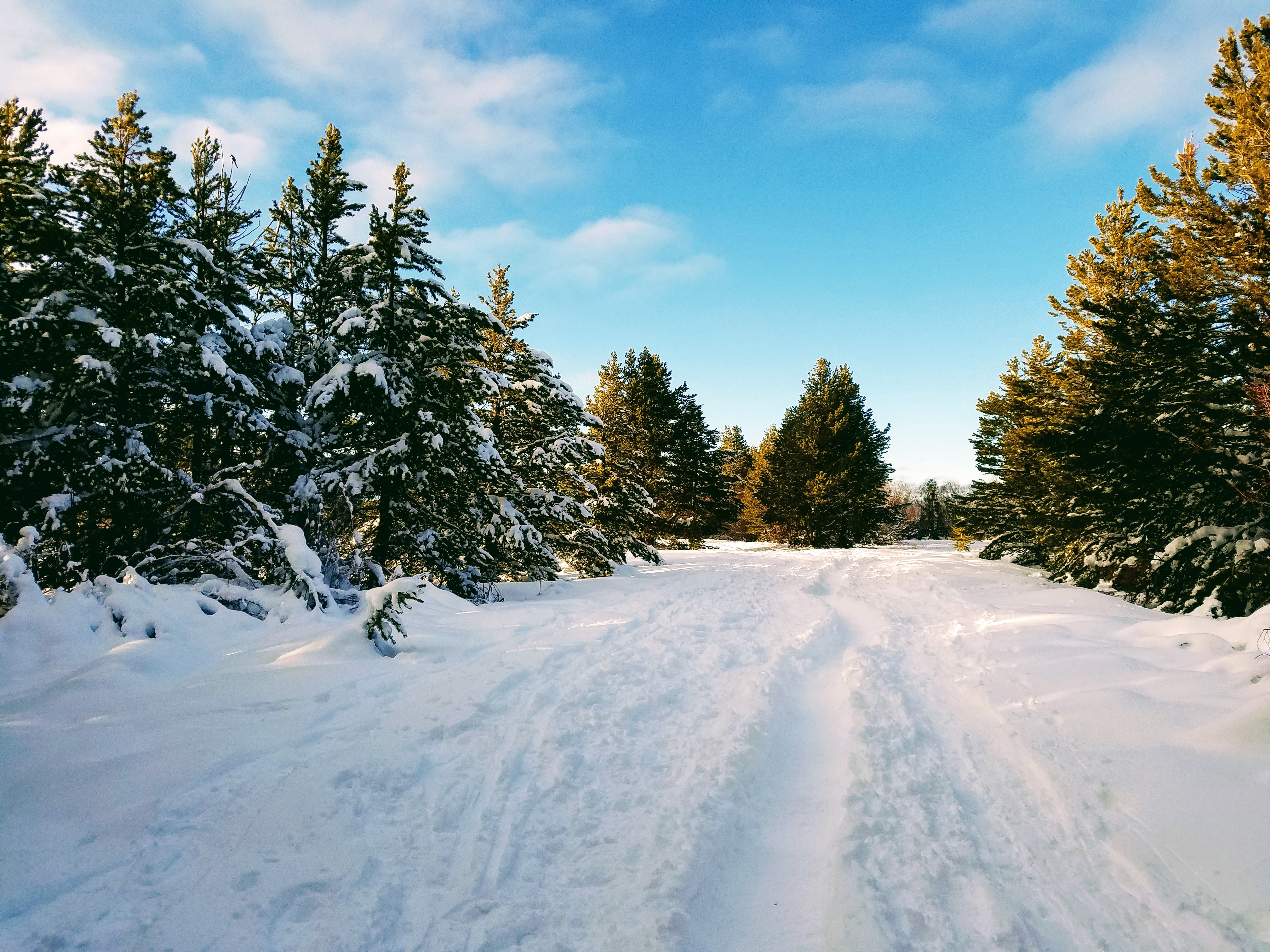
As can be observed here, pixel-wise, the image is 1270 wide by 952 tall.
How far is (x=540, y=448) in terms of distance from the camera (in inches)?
492

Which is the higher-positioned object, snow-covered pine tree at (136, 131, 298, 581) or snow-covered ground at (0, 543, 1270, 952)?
snow-covered pine tree at (136, 131, 298, 581)

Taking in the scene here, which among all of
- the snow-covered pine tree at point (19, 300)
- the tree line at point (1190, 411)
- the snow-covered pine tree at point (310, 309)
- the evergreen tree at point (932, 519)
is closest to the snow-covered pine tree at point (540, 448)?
the snow-covered pine tree at point (310, 309)

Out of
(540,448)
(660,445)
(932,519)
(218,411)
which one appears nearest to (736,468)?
(660,445)

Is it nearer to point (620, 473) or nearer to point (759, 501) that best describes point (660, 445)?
point (620, 473)

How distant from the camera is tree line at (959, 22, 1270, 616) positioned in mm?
8078

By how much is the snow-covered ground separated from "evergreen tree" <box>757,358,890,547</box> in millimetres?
21901

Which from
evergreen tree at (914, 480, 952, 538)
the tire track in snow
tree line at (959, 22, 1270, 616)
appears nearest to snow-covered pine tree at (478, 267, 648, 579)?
the tire track in snow

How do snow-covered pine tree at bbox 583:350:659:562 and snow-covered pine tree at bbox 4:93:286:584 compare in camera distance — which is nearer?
snow-covered pine tree at bbox 4:93:286:584

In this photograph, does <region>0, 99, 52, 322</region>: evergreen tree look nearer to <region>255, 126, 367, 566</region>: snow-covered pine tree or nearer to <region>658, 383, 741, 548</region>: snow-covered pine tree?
<region>255, 126, 367, 566</region>: snow-covered pine tree

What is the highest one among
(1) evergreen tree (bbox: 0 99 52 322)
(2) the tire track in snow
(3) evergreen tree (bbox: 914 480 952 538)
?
(1) evergreen tree (bbox: 0 99 52 322)

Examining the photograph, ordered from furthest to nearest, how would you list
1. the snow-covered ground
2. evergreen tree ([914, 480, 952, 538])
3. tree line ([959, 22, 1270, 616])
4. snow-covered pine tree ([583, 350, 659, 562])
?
evergreen tree ([914, 480, 952, 538]) → snow-covered pine tree ([583, 350, 659, 562]) → tree line ([959, 22, 1270, 616]) → the snow-covered ground

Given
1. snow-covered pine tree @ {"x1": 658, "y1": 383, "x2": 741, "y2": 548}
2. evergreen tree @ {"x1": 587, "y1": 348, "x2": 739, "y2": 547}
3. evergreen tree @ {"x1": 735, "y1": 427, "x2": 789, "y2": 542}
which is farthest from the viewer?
evergreen tree @ {"x1": 735, "y1": 427, "x2": 789, "y2": 542}

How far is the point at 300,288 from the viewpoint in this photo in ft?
34.0

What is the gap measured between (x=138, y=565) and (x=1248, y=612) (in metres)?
15.4
